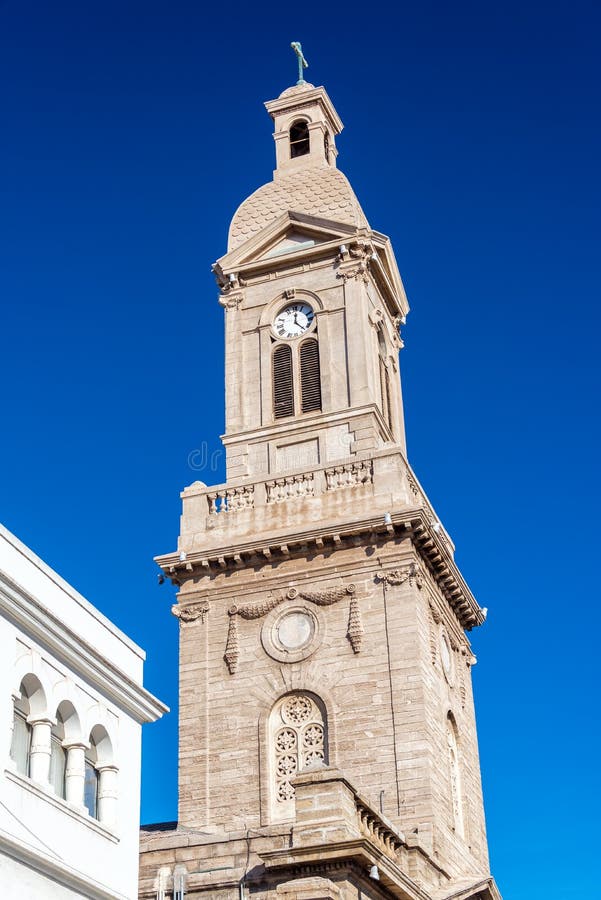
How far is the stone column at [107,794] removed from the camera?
1046 inches

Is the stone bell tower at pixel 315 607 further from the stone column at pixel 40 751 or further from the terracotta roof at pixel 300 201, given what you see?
the stone column at pixel 40 751

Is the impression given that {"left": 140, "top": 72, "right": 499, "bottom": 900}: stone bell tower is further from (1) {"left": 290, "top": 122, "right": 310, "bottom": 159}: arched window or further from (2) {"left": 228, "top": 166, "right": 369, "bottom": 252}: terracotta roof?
(1) {"left": 290, "top": 122, "right": 310, "bottom": 159}: arched window

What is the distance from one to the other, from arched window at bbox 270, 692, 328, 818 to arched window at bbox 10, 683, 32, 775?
15.5 metres

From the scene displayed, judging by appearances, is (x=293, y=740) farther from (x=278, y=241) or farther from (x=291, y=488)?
(x=278, y=241)

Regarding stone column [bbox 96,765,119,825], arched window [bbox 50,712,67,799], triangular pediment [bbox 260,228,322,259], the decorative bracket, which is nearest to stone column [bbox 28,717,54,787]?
arched window [bbox 50,712,67,799]

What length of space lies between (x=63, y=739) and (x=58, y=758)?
14.4 inches

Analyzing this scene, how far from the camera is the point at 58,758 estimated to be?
83.5 feet

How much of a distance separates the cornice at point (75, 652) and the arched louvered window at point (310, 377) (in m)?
18.3

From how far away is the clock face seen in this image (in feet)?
155

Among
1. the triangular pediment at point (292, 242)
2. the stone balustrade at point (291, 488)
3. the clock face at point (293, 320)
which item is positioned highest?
the triangular pediment at point (292, 242)

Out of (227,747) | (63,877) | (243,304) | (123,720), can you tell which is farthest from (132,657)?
(243,304)

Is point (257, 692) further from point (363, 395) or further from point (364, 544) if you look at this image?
point (363, 395)

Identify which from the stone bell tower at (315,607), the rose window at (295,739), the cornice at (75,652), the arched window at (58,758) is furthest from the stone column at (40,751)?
the rose window at (295,739)

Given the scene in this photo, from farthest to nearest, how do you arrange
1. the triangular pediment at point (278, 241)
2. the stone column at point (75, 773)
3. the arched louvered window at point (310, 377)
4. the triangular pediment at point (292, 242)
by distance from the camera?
the triangular pediment at point (292, 242)
the triangular pediment at point (278, 241)
the arched louvered window at point (310, 377)
the stone column at point (75, 773)
